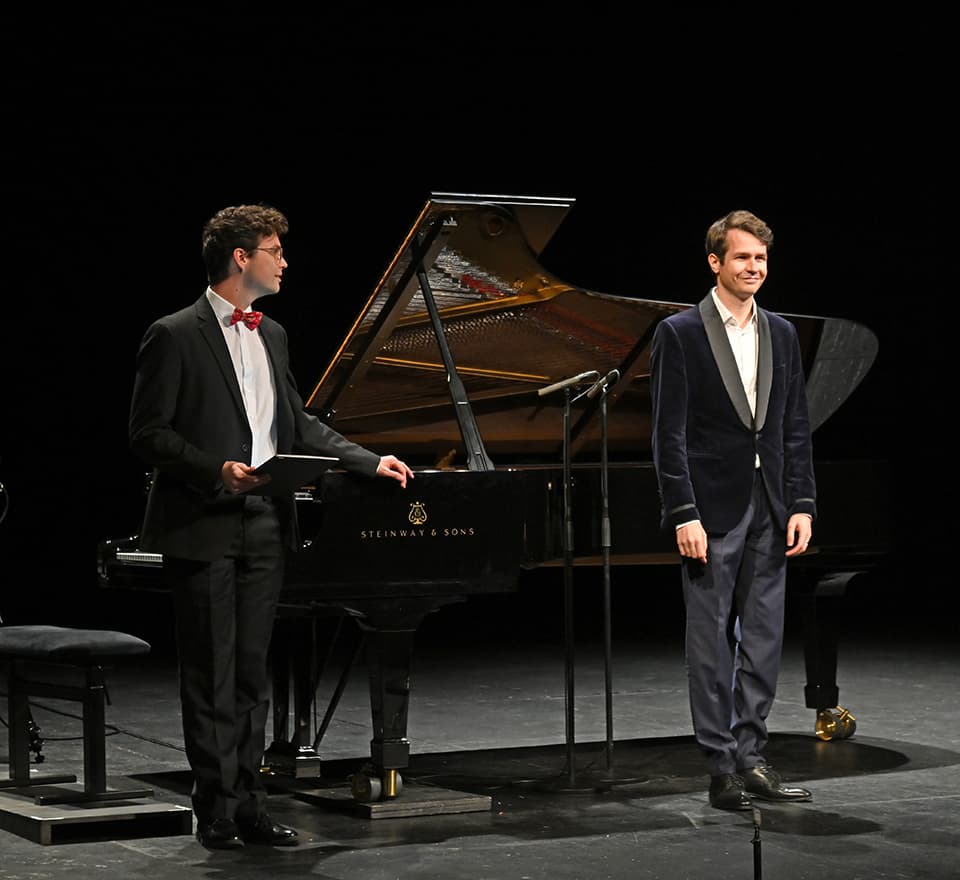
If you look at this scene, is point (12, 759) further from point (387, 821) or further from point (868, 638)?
point (868, 638)

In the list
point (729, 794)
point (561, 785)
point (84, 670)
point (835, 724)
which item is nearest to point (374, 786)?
point (561, 785)

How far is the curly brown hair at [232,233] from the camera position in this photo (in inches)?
150

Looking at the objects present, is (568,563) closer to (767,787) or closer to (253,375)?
(767,787)

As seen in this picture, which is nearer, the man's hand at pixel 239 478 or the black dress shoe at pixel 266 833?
the man's hand at pixel 239 478

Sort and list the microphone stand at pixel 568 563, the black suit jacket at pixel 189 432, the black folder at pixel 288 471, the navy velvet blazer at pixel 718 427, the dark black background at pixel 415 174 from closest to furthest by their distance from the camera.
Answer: the black folder at pixel 288 471, the black suit jacket at pixel 189 432, the navy velvet blazer at pixel 718 427, the microphone stand at pixel 568 563, the dark black background at pixel 415 174

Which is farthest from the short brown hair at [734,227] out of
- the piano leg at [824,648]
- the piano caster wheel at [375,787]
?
the piano caster wheel at [375,787]

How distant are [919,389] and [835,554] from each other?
4348 millimetres

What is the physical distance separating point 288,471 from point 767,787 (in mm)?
1568

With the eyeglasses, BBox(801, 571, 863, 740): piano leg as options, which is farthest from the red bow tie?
BBox(801, 571, 863, 740): piano leg

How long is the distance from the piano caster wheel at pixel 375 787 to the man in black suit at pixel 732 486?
78cm

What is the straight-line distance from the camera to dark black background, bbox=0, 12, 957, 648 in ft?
27.1

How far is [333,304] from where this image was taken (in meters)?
8.71

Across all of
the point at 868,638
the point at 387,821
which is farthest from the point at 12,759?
the point at 868,638

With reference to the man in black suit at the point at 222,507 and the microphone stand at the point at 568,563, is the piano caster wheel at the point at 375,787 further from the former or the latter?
the microphone stand at the point at 568,563
